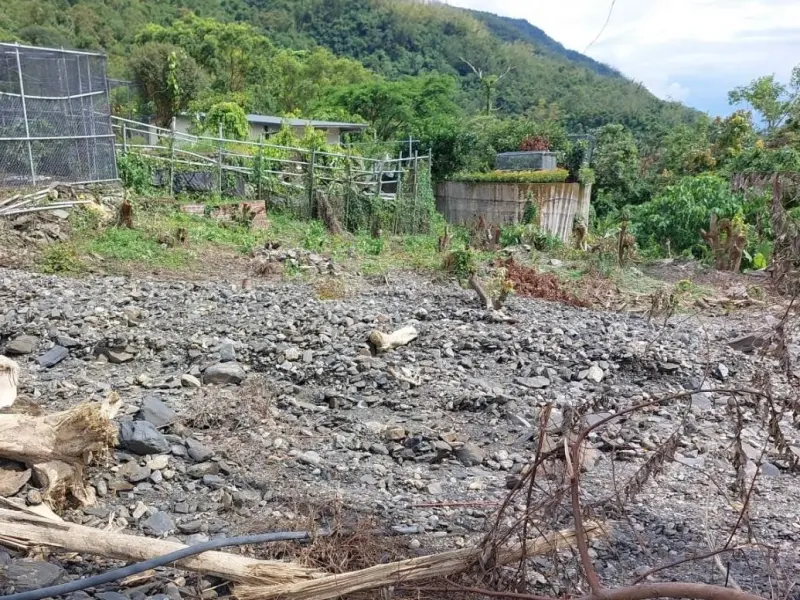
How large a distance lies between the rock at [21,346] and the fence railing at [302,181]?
688cm

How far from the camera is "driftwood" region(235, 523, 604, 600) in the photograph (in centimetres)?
231

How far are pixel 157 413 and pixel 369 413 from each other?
131 centimetres

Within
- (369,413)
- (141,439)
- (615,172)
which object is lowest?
(369,413)

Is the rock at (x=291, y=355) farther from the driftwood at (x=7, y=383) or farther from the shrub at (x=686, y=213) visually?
the shrub at (x=686, y=213)

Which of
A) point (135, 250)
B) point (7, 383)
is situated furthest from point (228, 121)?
point (7, 383)

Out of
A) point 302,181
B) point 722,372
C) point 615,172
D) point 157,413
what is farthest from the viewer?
point 615,172

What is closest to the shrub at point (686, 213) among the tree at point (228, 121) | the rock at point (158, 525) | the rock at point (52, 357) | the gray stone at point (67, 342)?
the gray stone at point (67, 342)

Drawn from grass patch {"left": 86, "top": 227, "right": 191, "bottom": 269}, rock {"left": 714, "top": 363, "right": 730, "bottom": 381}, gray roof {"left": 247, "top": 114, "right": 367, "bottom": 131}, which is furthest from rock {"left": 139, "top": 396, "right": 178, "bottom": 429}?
gray roof {"left": 247, "top": 114, "right": 367, "bottom": 131}

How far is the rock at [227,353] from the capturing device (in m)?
5.12

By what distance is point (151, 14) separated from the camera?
1810 inches

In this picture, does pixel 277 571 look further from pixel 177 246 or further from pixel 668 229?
pixel 668 229

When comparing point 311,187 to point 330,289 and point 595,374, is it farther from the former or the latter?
point 595,374

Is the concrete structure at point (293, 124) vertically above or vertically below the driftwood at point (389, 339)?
above

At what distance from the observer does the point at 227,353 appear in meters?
5.18
